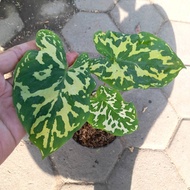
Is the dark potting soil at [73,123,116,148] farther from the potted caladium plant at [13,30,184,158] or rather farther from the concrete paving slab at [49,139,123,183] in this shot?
the potted caladium plant at [13,30,184,158]

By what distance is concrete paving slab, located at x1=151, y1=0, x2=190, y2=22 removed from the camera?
6.47 ft

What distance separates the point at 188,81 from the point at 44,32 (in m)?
1.04

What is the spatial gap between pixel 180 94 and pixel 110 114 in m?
0.70

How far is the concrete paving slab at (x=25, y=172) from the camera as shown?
1481 millimetres

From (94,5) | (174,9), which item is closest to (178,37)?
(174,9)

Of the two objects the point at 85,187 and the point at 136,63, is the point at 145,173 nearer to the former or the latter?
the point at 85,187

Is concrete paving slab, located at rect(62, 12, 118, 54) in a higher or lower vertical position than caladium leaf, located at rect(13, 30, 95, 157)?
lower

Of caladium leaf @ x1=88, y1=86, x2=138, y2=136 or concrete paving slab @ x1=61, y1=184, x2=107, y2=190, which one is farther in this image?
concrete paving slab @ x1=61, y1=184, x2=107, y2=190

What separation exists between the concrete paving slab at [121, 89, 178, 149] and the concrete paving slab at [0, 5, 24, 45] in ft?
2.15

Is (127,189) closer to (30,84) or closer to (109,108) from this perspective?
(109,108)

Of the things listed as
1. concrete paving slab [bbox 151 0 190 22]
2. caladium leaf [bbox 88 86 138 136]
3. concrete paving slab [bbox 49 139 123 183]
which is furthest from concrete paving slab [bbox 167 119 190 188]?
concrete paving slab [bbox 151 0 190 22]

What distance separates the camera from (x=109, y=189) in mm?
1516

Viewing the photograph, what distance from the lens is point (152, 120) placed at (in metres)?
1.68

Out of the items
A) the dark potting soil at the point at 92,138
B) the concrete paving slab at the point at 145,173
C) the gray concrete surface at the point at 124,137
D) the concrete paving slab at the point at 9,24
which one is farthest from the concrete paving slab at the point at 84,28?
the concrete paving slab at the point at 145,173
